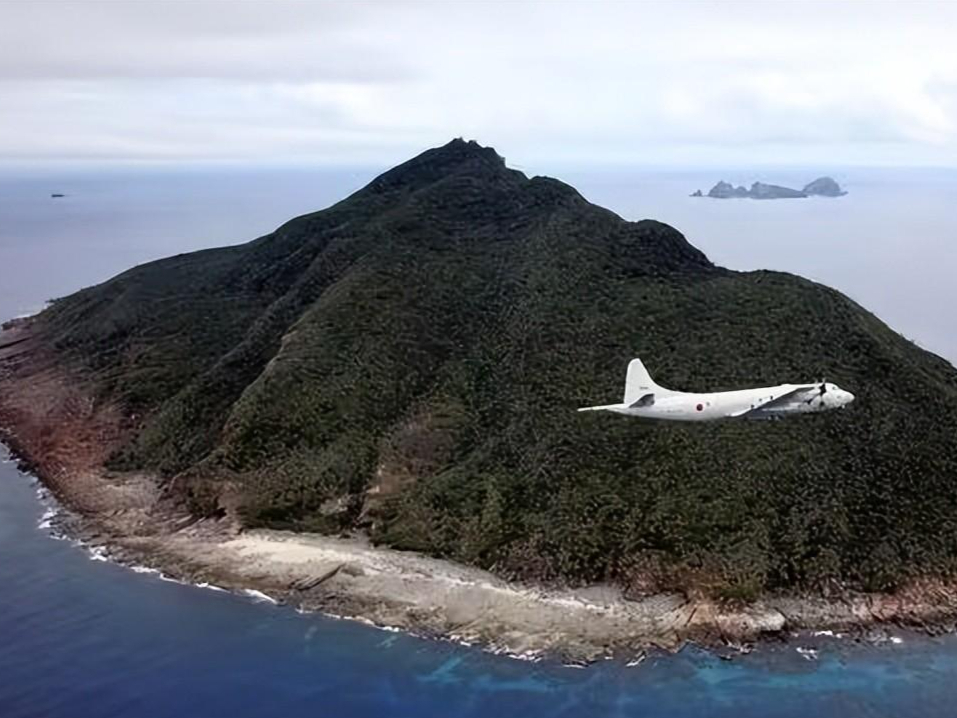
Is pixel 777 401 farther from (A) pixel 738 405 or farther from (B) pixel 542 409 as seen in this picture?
(B) pixel 542 409

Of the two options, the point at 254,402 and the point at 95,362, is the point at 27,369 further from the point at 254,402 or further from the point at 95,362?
the point at 254,402

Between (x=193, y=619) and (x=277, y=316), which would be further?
(x=277, y=316)

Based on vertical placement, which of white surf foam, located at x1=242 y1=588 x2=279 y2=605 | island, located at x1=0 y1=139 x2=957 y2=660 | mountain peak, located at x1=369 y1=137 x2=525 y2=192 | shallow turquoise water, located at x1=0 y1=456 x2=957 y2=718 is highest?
mountain peak, located at x1=369 y1=137 x2=525 y2=192

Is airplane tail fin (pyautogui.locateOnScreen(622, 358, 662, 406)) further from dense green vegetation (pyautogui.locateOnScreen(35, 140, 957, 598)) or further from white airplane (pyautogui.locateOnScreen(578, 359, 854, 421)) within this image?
dense green vegetation (pyautogui.locateOnScreen(35, 140, 957, 598))

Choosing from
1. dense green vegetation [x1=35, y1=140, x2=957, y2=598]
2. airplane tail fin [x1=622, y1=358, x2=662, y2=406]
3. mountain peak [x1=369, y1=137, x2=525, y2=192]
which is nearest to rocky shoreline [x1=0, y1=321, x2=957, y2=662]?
dense green vegetation [x1=35, y1=140, x2=957, y2=598]

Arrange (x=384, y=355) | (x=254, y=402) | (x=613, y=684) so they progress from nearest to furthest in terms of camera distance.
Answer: (x=613, y=684) → (x=254, y=402) → (x=384, y=355)

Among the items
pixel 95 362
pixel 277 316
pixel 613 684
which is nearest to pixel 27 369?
pixel 95 362

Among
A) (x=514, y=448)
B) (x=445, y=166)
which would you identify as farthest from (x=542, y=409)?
(x=445, y=166)
